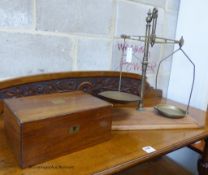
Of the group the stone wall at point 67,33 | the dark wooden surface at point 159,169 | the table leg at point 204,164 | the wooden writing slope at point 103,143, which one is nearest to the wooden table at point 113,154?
the wooden writing slope at point 103,143

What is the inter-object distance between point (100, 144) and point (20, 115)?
261 millimetres

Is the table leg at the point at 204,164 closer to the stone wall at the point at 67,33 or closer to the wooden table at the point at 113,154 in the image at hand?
the wooden table at the point at 113,154

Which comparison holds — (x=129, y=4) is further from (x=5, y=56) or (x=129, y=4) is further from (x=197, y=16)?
(x=5, y=56)

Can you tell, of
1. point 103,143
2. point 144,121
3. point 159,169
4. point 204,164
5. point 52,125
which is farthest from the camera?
point 159,169

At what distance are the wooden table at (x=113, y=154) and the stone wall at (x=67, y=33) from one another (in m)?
0.28

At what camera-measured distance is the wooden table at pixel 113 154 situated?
21.8 inches

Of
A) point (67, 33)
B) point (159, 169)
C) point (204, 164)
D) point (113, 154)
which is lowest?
point (159, 169)

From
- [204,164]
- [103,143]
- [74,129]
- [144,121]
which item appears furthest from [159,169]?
[74,129]

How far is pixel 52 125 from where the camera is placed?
22.6 inches

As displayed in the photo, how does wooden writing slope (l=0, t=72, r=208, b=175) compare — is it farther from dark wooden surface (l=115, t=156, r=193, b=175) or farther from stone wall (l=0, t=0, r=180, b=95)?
dark wooden surface (l=115, t=156, r=193, b=175)

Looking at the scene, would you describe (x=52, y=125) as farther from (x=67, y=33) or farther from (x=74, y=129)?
(x=67, y=33)

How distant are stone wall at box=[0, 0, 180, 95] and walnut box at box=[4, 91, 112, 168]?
0.79 feet

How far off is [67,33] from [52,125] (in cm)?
50

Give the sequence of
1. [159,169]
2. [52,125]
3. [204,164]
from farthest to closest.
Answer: [159,169], [204,164], [52,125]
